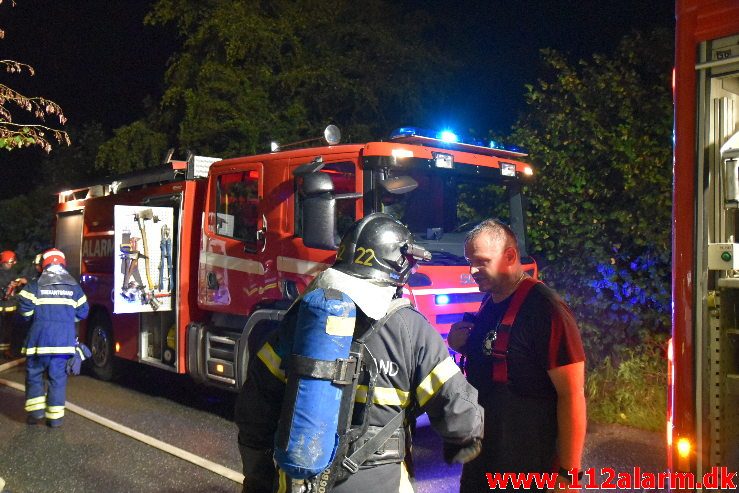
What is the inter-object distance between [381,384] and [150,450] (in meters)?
4.06

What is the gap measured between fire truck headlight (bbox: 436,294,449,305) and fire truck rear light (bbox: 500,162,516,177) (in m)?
1.36

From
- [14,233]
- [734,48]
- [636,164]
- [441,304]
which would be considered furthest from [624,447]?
[14,233]

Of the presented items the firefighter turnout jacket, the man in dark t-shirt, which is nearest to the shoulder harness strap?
the man in dark t-shirt

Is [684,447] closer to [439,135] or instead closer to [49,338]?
[439,135]

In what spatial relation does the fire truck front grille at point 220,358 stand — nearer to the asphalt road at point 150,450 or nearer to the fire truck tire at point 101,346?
the asphalt road at point 150,450

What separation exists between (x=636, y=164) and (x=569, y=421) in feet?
17.2

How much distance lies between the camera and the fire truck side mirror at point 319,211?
4.82 meters

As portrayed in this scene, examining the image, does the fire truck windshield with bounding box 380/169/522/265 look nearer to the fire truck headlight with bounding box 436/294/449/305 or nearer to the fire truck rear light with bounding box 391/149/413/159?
the fire truck rear light with bounding box 391/149/413/159

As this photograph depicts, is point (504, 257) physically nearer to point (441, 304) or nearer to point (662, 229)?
point (441, 304)

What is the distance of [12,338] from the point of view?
10.8 metres

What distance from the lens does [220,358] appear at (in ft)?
20.7

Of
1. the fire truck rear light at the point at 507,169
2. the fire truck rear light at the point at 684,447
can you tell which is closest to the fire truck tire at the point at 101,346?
the fire truck rear light at the point at 507,169

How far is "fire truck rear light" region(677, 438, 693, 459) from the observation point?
2.28 m

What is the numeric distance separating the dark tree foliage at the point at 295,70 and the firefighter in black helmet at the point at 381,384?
9.87 metres
